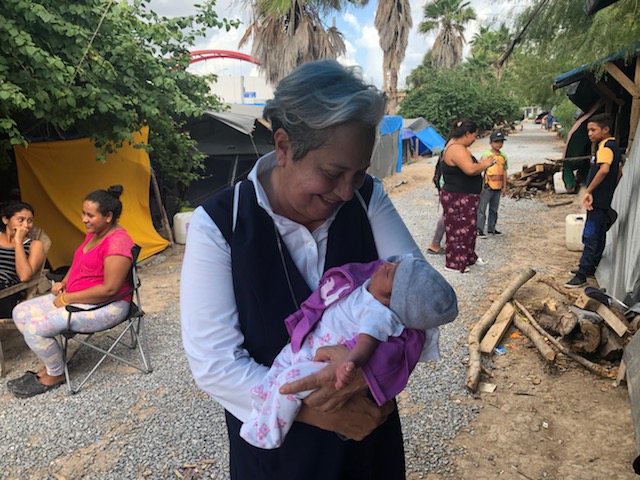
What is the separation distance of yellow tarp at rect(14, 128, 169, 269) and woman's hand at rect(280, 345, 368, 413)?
6590 millimetres

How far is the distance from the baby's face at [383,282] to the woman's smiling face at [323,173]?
22cm

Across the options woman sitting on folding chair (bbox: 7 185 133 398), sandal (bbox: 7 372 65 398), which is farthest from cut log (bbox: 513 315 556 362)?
sandal (bbox: 7 372 65 398)

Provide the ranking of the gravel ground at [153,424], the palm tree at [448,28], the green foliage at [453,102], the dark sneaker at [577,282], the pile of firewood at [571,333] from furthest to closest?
1. the palm tree at [448,28]
2. the green foliage at [453,102]
3. the dark sneaker at [577,282]
4. the pile of firewood at [571,333]
5. the gravel ground at [153,424]

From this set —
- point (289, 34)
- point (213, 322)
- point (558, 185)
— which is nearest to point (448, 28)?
point (289, 34)

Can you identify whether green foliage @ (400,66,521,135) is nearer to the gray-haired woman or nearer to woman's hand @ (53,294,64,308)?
woman's hand @ (53,294,64,308)

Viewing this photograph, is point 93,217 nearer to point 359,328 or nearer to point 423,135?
point 359,328

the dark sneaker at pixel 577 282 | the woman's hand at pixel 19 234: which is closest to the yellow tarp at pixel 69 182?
the woman's hand at pixel 19 234

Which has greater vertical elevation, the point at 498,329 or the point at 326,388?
the point at 326,388

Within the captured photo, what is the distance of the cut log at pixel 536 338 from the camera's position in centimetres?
375

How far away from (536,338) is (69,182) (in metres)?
6.59

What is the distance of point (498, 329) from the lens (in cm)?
432

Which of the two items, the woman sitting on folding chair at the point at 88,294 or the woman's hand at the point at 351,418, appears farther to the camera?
the woman sitting on folding chair at the point at 88,294

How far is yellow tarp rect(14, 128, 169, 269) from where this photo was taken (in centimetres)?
634

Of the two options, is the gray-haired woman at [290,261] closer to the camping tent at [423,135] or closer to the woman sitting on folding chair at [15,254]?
the woman sitting on folding chair at [15,254]
